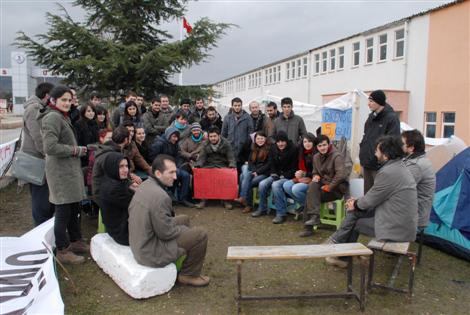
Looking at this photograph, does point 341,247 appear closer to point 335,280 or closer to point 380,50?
point 335,280

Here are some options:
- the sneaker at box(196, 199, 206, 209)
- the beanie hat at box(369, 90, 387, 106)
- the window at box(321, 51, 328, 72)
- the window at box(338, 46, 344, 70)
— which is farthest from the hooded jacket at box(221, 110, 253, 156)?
the window at box(321, 51, 328, 72)

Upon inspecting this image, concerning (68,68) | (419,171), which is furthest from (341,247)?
(68,68)

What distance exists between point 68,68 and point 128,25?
2.00m

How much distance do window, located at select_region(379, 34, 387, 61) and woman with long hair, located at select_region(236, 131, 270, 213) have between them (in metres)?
18.1

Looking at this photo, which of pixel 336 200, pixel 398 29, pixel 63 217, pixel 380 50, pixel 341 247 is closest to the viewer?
pixel 341 247

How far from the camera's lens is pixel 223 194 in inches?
276

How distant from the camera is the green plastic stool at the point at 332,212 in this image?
573 cm

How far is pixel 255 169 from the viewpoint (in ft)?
22.4

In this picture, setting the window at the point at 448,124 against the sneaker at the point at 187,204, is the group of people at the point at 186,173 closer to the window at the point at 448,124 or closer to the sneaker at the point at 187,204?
the sneaker at the point at 187,204

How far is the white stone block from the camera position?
3.64 metres

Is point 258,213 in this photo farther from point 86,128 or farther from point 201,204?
Answer: point 86,128

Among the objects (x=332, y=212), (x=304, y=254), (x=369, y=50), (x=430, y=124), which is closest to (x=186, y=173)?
(x=332, y=212)

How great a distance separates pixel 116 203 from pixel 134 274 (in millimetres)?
827

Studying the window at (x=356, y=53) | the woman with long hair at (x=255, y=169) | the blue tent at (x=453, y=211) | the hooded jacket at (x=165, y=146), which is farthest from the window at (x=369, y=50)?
the blue tent at (x=453, y=211)
